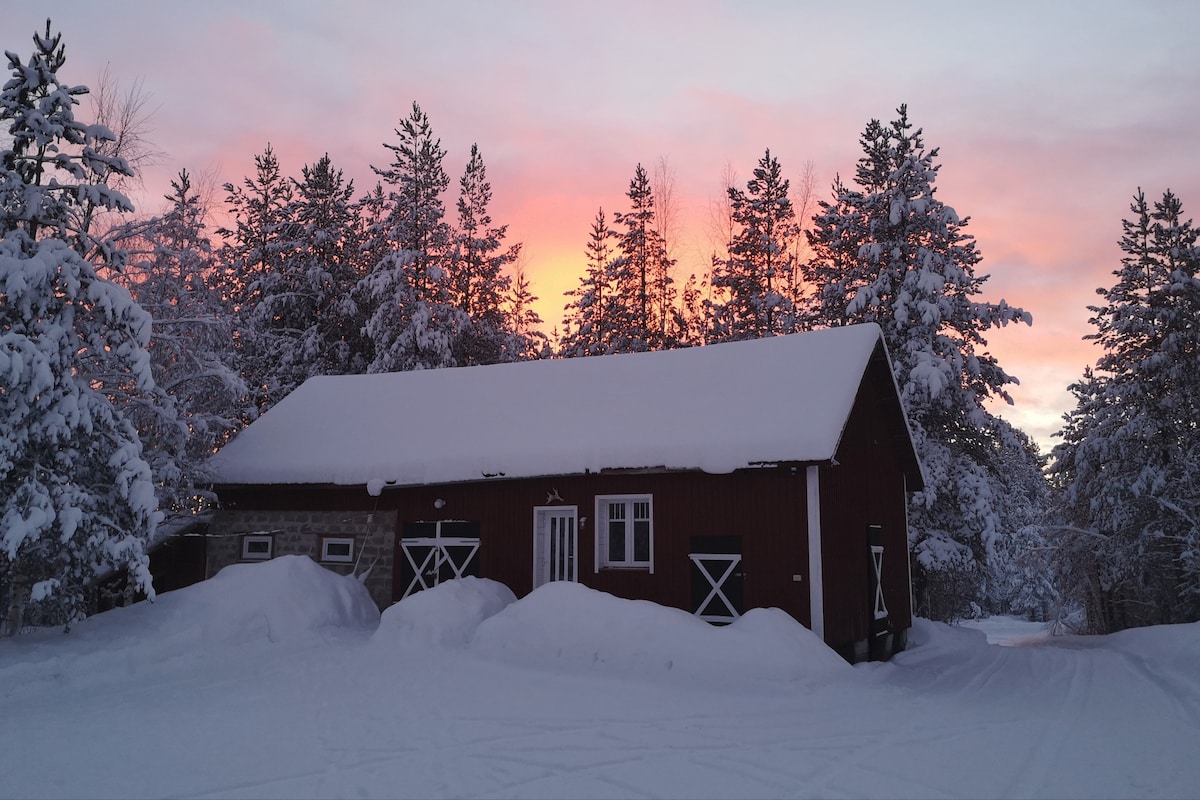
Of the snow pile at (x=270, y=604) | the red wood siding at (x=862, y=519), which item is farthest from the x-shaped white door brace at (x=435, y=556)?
the red wood siding at (x=862, y=519)

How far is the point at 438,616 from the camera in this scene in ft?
45.1

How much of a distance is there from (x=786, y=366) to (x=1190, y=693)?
8163 millimetres

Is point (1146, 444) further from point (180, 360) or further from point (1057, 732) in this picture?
point (180, 360)

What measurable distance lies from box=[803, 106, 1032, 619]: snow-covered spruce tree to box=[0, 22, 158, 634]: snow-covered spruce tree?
17.5m

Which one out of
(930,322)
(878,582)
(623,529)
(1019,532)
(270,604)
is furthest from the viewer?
(1019,532)

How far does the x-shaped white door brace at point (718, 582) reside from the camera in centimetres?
1427

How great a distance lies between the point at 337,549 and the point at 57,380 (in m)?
7.10

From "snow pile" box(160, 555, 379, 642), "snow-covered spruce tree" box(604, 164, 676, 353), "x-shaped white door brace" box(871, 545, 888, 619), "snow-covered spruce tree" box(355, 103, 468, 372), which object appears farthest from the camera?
"snow-covered spruce tree" box(604, 164, 676, 353)

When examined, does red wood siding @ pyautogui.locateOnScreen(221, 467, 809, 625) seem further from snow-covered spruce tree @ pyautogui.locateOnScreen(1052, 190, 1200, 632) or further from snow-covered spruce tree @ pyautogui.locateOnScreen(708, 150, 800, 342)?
snow-covered spruce tree @ pyautogui.locateOnScreen(708, 150, 800, 342)

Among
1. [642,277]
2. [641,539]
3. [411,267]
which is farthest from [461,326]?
[641,539]

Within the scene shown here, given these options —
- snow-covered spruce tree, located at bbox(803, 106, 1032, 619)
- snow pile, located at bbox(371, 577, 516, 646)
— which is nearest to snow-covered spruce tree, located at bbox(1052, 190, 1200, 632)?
snow-covered spruce tree, located at bbox(803, 106, 1032, 619)

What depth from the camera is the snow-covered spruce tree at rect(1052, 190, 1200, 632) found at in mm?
23125

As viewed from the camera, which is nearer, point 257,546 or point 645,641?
point 645,641

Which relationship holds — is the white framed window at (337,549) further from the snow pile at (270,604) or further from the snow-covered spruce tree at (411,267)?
the snow-covered spruce tree at (411,267)
